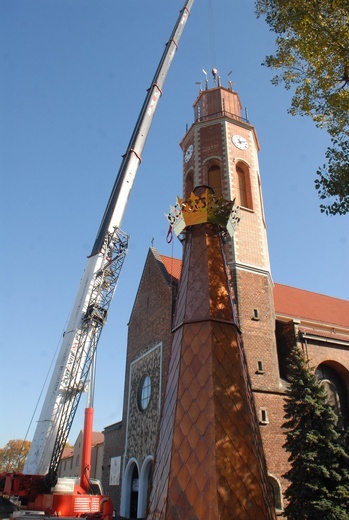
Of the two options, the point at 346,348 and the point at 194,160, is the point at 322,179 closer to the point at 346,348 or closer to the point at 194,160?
the point at 346,348

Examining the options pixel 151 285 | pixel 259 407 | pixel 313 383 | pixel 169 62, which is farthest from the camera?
pixel 169 62

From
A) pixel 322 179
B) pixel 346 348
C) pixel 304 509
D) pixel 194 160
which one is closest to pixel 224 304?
pixel 322 179

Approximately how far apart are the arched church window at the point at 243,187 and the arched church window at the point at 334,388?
8.84m

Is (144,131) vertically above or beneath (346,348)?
above

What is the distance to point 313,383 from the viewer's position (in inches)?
543

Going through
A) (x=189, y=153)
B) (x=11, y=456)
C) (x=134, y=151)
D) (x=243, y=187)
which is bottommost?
(x=11, y=456)

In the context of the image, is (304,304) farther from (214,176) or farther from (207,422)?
(207,422)

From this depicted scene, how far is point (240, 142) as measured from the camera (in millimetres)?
24594

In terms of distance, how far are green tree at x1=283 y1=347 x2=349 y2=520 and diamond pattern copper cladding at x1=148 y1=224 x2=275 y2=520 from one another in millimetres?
7728

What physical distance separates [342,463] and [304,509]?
173 centimetres

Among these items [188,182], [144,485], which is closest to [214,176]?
[188,182]

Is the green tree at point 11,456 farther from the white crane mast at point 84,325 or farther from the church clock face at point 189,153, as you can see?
the white crane mast at point 84,325

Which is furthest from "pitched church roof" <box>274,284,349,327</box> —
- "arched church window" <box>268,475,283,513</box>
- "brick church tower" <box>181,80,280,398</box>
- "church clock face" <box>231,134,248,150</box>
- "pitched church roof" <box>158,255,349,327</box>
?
"arched church window" <box>268,475,283,513</box>

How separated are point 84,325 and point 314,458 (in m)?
8.73
